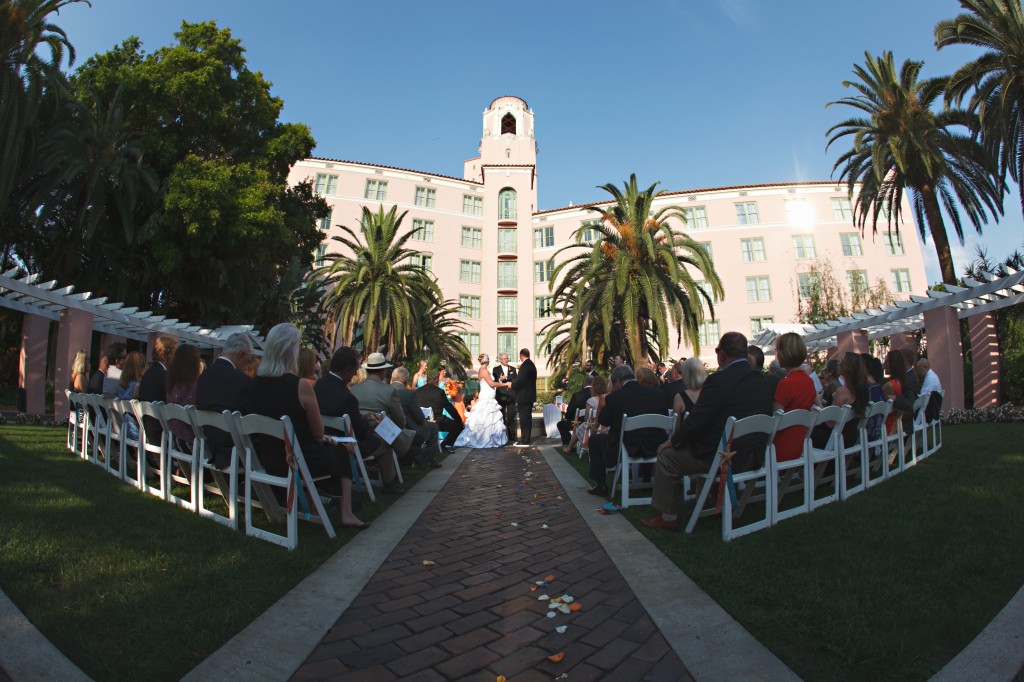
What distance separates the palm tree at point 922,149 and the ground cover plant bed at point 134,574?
67.6 ft

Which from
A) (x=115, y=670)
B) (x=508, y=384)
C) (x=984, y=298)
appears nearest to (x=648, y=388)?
(x=115, y=670)

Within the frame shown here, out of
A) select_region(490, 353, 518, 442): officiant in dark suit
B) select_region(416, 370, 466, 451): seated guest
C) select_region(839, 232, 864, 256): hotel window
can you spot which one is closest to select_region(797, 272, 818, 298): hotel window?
select_region(839, 232, 864, 256): hotel window

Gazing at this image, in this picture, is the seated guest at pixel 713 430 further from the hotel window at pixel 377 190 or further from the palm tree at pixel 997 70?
the hotel window at pixel 377 190

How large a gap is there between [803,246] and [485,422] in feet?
121

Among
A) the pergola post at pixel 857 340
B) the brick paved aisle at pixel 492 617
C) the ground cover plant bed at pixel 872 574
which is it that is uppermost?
the pergola post at pixel 857 340

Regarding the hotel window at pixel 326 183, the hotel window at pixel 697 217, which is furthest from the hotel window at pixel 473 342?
the hotel window at pixel 697 217

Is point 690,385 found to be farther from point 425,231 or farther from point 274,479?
point 425,231

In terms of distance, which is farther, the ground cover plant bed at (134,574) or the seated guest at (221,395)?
the seated guest at (221,395)

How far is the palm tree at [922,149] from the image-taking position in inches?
736

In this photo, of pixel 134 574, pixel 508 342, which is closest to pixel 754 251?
pixel 508 342

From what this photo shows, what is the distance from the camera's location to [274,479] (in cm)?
452

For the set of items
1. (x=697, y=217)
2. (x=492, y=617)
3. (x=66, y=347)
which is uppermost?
A: (x=697, y=217)

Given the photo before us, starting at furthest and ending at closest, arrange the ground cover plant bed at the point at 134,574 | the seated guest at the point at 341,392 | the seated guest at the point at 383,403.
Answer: the seated guest at the point at 383,403 < the seated guest at the point at 341,392 < the ground cover plant bed at the point at 134,574

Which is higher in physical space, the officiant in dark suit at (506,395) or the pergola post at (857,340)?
the pergola post at (857,340)
